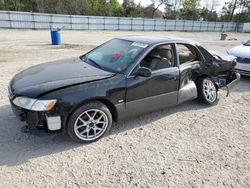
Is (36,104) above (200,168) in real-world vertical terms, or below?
above

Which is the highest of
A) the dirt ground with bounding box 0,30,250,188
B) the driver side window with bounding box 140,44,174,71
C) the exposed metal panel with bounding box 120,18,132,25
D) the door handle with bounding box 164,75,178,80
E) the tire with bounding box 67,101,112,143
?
the exposed metal panel with bounding box 120,18,132,25

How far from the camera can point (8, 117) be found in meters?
3.72

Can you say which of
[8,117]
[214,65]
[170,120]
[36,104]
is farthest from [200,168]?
[8,117]

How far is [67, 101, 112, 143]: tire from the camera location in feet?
9.81

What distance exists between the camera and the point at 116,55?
372 cm

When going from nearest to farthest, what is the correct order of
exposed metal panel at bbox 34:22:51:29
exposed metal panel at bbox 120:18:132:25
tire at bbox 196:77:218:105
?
tire at bbox 196:77:218:105 → exposed metal panel at bbox 34:22:51:29 → exposed metal panel at bbox 120:18:132:25

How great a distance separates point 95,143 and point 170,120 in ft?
4.98

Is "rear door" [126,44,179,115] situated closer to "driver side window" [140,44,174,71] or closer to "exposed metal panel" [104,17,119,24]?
"driver side window" [140,44,174,71]

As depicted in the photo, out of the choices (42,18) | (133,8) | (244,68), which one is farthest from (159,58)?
(133,8)

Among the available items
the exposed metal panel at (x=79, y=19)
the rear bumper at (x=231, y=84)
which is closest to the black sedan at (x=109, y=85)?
the rear bumper at (x=231, y=84)

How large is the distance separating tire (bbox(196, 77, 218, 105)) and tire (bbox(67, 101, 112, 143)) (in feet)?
7.35

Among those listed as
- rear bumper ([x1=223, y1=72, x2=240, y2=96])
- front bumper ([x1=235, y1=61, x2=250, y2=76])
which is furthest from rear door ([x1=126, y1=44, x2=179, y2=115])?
front bumper ([x1=235, y1=61, x2=250, y2=76])

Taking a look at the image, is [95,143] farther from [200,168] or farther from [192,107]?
[192,107]

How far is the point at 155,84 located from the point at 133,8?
144 feet
